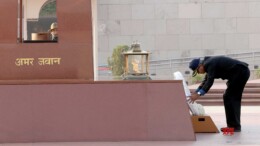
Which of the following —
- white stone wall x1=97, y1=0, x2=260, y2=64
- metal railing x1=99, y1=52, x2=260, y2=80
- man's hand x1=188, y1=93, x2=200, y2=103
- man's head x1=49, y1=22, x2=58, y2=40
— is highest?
white stone wall x1=97, y1=0, x2=260, y2=64

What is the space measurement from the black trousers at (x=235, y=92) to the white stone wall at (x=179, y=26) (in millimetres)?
16503

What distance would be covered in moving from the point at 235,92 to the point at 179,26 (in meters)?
16.8

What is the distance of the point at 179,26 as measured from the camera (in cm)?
2848

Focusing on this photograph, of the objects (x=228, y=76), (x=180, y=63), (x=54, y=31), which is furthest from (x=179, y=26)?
(x=54, y=31)

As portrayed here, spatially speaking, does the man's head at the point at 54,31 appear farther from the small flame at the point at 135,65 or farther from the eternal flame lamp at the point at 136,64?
the small flame at the point at 135,65

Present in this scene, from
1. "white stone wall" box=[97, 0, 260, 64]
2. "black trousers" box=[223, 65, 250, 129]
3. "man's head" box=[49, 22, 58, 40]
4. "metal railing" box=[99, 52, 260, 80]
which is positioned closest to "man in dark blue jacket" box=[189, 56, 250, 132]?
"black trousers" box=[223, 65, 250, 129]

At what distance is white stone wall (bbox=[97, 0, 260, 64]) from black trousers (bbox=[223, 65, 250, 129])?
1650 cm

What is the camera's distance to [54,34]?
11.4 m

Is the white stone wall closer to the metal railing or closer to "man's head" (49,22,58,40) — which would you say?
the metal railing

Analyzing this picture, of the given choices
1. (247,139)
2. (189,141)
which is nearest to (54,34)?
(189,141)

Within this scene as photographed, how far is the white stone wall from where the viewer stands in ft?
93.3

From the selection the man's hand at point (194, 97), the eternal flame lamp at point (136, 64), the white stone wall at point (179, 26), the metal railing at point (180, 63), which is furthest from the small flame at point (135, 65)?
the white stone wall at point (179, 26)

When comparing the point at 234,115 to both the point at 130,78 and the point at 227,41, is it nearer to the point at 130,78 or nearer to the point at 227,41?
the point at 130,78

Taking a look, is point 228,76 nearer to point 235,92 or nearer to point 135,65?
point 235,92
